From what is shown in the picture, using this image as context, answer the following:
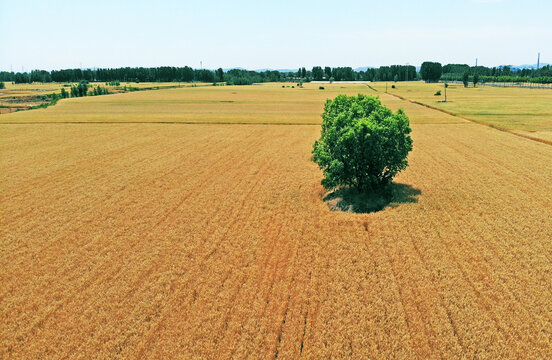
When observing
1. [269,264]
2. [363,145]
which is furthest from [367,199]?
[269,264]

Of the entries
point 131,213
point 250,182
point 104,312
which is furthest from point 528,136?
point 104,312

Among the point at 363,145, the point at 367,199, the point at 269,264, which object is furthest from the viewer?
the point at 367,199

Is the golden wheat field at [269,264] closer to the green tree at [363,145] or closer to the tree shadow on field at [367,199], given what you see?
the tree shadow on field at [367,199]

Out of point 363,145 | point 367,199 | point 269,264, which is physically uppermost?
point 363,145

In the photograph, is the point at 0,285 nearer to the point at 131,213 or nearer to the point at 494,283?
the point at 131,213

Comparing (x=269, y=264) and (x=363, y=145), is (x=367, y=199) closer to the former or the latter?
(x=363, y=145)

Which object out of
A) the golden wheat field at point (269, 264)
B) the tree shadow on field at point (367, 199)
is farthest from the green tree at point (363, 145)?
the golden wheat field at point (269, 264)
